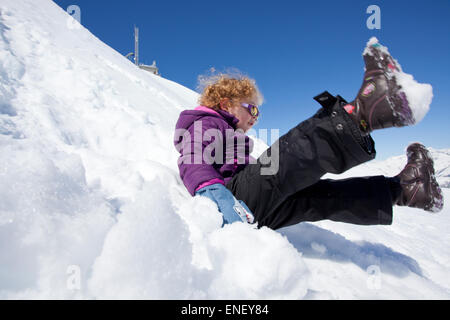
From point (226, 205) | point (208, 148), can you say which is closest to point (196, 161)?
point (208, 148)

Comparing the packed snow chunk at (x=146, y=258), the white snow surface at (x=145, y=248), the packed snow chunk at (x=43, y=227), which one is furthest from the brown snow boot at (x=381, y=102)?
the packed snow chunk at (x=43, y=227)

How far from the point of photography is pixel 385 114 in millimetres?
834

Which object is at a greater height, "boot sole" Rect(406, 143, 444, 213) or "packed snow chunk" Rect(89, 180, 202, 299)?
"boot sole" Rect(406, 143, 444, 213)

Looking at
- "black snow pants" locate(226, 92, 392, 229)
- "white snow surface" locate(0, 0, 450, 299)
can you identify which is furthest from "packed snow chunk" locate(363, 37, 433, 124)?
"white snow surface" locate(0, 0, 450, 299)

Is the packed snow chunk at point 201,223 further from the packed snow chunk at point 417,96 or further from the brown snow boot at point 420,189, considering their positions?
the brown snow boot at point 420,189

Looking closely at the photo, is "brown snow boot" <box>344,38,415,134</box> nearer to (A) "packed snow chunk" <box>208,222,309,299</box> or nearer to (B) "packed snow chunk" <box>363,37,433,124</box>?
(B) "packed snow chunk" <box>363,37,433,124</box>

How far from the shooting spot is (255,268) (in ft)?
2.26

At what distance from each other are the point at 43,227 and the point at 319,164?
38.0 inches

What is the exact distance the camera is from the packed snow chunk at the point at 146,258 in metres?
0.57

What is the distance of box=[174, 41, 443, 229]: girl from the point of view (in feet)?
2.81

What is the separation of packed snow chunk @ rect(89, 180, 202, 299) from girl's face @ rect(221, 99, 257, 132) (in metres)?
1.24
